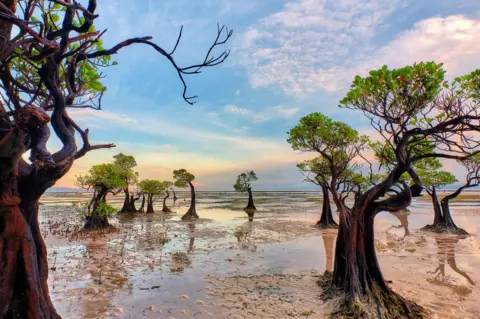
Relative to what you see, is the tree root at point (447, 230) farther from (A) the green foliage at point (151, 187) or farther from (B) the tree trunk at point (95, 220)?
(A) the green foliage at point (151, 187)

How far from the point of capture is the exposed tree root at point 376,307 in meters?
7.09

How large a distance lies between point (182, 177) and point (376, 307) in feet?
98.3

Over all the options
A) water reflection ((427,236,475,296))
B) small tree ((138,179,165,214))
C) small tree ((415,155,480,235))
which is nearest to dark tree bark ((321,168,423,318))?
Answer: water reflection ((427,236,475,296))

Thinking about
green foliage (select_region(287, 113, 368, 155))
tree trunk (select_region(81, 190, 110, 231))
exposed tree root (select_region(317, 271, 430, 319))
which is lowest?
exposed tree root (select_region(317, 271, 430, 319))

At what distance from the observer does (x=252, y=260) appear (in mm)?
13516

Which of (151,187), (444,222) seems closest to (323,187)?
(444,222)

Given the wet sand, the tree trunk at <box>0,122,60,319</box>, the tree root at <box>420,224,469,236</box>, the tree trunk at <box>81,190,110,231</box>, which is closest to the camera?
the tree trunk at <box>0,122,60,319</box>

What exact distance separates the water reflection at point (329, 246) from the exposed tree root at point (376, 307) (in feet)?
14.4

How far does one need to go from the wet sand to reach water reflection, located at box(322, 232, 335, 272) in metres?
0.06

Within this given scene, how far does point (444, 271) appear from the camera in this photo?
39.1ft

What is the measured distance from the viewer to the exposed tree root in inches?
279

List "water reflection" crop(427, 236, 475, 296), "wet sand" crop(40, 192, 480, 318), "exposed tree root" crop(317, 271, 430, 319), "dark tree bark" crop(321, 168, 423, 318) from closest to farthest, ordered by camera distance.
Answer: "exposed tree root" crop(317, 271, 430, 319) → "dark tree bark" crop(321, 168, 423, 318) → "wet sand" crop(40, 192, 480, 318) → "water reflection" crop(427, 236, 475, 296)

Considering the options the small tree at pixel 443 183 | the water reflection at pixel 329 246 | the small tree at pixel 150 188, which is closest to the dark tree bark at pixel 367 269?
the water reflection at pixel 329 246

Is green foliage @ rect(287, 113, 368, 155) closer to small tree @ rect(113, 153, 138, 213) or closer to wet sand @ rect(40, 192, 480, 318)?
wet sand @ rect(40, 192, 480, 318)
